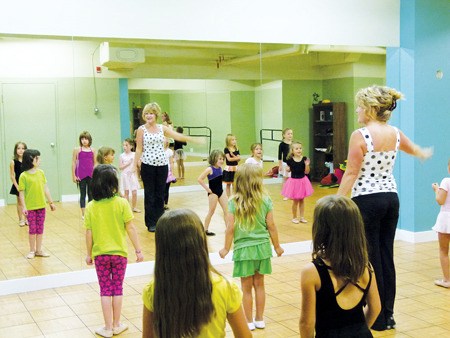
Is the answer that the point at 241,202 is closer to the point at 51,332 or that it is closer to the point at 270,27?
the point at 51,332

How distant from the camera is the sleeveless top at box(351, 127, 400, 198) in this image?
444 centimetres

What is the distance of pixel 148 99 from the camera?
7.12m

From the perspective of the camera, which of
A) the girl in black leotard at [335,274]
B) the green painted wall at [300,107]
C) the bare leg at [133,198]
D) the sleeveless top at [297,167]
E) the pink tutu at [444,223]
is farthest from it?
the sleeveless top at [297,167]

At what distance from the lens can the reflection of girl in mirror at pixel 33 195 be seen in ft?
20.6

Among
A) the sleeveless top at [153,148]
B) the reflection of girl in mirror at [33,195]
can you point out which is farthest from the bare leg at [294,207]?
the reflection of girl in mirror at [33,195]

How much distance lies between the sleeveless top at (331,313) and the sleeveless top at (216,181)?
16.0 ft

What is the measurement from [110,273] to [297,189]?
4040mm

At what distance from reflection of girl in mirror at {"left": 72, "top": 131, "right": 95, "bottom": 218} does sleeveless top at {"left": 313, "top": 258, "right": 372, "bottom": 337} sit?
13.7 feet

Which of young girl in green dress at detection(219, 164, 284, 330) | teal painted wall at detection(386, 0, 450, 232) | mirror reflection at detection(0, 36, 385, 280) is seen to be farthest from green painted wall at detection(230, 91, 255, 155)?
young girl in green dress at detection(219, 164, 284, 330)

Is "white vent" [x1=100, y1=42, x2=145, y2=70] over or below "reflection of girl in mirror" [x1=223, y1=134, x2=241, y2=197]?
over

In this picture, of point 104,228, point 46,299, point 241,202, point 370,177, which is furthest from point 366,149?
point 46,299

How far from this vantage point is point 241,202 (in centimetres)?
452

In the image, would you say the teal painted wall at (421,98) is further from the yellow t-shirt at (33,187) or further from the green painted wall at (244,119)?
the yellow t-shirt at (33,187)

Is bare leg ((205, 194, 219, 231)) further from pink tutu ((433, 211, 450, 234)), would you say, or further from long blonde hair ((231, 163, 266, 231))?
long blonde hair ((231, 163, 266, 231))
